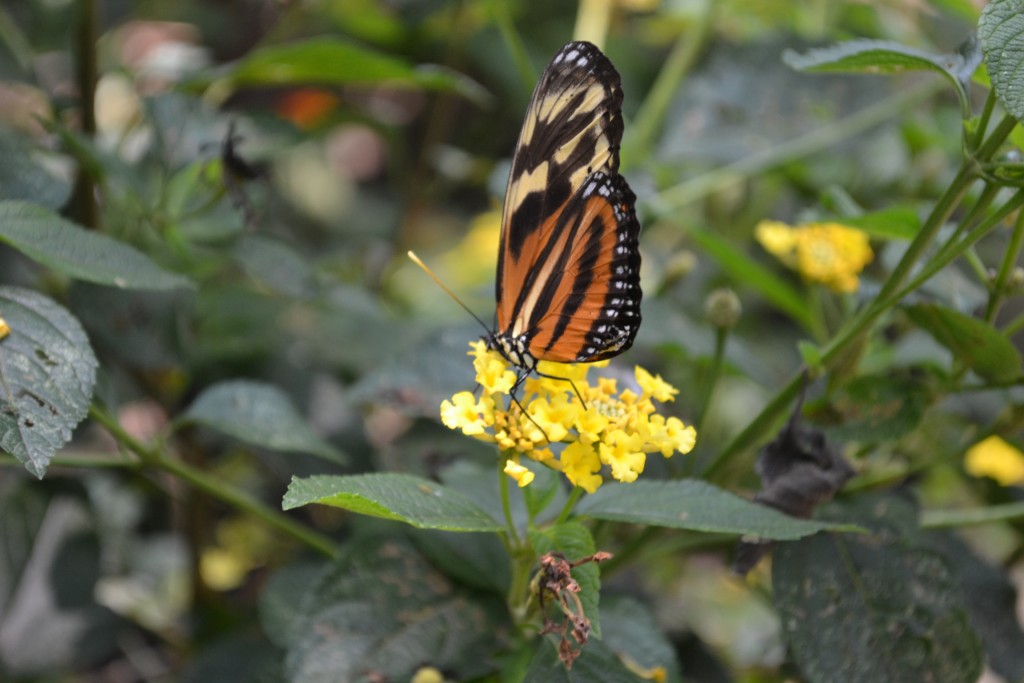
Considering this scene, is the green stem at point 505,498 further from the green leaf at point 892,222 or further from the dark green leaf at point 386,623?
the green leaf at point 892,222

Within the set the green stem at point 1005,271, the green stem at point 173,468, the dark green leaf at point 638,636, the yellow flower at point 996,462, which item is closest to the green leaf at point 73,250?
the green stem at point 173,468

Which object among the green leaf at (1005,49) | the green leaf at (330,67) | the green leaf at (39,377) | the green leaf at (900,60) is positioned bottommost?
the green leaf at (39,377)

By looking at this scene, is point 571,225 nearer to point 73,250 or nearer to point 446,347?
point 446,347

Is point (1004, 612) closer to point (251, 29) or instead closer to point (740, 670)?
point (740, 670)

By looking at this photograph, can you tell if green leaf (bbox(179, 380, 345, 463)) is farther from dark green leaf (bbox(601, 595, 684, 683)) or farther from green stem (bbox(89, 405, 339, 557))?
dark green leaf (bbox(601, 595, 684, 683))

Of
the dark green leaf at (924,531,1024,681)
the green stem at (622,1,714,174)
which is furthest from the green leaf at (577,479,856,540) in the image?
the green stem at (622,1,714,174)
